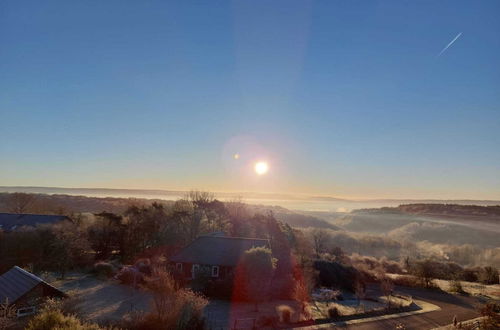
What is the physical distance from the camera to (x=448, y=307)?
2931 centimetres

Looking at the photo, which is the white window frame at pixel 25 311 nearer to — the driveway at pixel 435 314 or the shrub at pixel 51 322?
the shrub at pixel 51 322

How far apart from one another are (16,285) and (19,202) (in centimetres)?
6757

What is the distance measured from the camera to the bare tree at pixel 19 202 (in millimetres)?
73000

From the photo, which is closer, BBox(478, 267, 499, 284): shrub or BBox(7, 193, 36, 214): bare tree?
BBox(478, 267, 499, 284): shrub

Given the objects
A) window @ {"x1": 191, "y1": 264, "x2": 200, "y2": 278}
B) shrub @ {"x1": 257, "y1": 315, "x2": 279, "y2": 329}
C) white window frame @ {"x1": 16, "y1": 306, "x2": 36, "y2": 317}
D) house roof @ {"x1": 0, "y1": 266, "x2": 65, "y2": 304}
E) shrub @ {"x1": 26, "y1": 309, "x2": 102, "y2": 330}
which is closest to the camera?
shrub @ {"x1": 26, "y1": 309, "x2": 102, "y2": 330}

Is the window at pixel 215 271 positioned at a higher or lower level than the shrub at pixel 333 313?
higher

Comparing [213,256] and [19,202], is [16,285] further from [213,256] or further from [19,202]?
[19,202]

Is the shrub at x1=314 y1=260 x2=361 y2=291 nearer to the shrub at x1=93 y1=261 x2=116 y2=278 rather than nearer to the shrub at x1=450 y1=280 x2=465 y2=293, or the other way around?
the shrub at x1=450 y1=280 x2=465 y2=293

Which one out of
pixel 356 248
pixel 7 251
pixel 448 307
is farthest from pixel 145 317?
pixel 356 248

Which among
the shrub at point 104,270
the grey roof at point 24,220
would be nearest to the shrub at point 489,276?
the shrub at point 104,270

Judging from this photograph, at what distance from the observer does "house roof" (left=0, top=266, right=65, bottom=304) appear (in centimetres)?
1706

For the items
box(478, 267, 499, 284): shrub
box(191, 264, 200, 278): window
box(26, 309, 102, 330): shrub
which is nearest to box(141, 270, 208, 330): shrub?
box(26, 309, 102, 330): shrub

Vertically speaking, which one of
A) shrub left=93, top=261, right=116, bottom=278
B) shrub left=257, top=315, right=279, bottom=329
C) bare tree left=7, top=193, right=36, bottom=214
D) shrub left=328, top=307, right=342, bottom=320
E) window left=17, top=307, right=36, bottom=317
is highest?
bare tree left=7, top=193, right=36, bottom=214

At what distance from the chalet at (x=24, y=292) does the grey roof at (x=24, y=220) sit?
1273 inches
